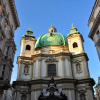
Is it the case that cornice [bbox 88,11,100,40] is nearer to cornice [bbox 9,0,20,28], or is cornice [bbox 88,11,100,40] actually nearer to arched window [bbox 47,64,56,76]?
arched window [bbox 47,64,56,76]

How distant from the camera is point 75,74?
102 feet

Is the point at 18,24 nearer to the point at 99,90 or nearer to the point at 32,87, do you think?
the point at 32,87

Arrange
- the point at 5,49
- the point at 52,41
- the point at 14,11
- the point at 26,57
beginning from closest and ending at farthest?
Result: the point at 5,49, the point at 14,11, the point at 26,57, the point at 52,41

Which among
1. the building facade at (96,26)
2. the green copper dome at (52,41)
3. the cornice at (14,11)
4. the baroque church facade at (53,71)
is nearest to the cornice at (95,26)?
the building facade at (96,26)

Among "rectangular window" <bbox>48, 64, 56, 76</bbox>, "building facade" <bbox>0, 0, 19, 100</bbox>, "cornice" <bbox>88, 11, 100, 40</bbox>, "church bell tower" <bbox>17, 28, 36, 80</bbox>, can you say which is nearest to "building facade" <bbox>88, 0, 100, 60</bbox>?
"cornice" <bbox>88, 11, 100, 40</bbox>

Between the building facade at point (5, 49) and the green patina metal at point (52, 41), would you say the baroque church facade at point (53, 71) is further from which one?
the building facade at point (5, 49)

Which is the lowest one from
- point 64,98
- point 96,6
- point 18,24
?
point 64,98

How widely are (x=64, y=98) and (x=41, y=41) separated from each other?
759 inches

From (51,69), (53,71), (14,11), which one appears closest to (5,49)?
(14,11)

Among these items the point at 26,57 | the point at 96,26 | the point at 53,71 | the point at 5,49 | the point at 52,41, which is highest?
the point at 52,41

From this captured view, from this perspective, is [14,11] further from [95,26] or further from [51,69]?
[95,26]

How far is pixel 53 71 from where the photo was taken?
31906 millimetres

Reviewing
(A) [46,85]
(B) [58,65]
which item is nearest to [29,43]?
(B) [58,65]

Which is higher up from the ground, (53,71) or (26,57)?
(26,57)
